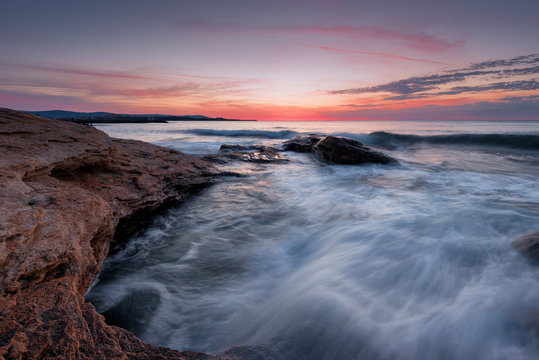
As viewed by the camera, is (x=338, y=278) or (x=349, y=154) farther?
(x=349, y=154)

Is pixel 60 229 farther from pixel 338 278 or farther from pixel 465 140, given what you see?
pixel 465 140

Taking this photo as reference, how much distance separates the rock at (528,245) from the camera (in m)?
2.75

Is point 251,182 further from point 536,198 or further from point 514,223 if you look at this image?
point 536,198

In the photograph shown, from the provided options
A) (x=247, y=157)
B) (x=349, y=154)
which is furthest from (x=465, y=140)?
(x=247, y=157)

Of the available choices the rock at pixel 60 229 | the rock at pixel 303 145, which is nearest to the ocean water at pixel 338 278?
the rock at pixel 60 229

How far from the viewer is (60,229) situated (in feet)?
6.86

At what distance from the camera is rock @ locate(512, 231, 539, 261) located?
275 cm

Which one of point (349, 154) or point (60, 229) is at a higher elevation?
point (349, 154)

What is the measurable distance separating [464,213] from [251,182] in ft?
15.7

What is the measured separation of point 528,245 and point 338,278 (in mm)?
2133

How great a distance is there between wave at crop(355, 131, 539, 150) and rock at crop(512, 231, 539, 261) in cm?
1593

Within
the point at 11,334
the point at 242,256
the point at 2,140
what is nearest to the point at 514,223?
the point at 242,256

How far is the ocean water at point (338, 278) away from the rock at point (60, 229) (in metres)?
0.64

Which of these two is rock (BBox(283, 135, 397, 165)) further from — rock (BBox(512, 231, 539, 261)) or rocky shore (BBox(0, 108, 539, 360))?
rock (BBox(512, 231, 539, 261))
